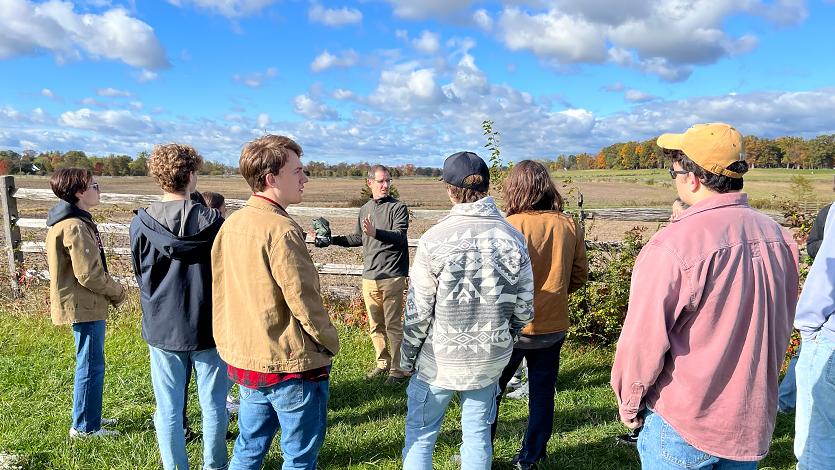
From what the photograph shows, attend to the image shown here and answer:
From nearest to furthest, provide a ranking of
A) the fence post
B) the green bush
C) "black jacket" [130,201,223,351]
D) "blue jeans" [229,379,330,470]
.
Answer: "blue jeans" [229,379,330,470] < "black jacket" [130,201,223,351] < the green bush < the fence post

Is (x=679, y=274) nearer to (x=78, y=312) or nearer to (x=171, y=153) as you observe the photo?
(x=171, y=153)

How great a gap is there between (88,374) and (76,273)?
28.5 inches

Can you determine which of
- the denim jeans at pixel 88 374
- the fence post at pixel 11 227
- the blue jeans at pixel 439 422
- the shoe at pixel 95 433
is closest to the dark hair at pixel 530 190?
the blue jeans at pixel 439 422

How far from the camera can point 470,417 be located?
2760 mm

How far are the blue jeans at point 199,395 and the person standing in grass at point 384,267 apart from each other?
85.9 inches

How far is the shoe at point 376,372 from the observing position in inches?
202

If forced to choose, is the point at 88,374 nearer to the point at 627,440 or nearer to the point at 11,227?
the point at 627,440

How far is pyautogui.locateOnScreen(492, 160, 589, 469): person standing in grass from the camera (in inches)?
129

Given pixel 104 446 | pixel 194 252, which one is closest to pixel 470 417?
pixel 194 252

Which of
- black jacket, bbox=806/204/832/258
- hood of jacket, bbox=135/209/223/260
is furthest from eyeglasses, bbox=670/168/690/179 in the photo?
black jacket, bbox=806/204/832/258

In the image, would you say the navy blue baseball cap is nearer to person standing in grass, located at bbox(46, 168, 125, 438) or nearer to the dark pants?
the dark pants

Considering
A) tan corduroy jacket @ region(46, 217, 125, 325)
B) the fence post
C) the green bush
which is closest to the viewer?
tan corduroy jacket @ region(46, 217, 125, 325)

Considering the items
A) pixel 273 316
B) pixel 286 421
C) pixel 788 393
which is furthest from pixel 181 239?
pixel 788 393

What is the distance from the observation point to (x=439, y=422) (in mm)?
2750
